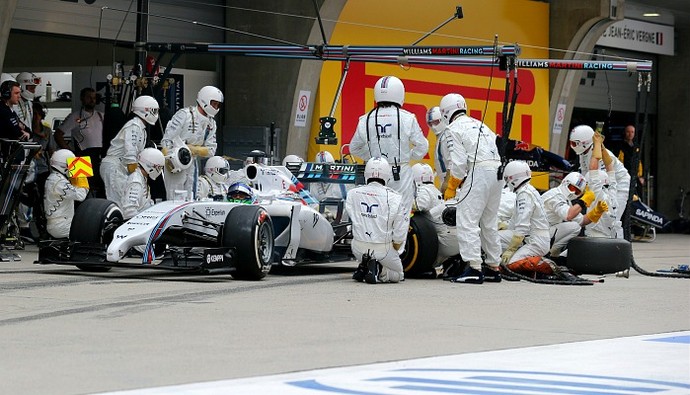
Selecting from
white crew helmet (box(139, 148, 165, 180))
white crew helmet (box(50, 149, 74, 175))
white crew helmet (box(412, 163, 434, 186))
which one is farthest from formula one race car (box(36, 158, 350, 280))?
white crew helmet (box(50, 149, 74, 175))

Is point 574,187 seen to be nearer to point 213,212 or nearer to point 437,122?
point 437,122

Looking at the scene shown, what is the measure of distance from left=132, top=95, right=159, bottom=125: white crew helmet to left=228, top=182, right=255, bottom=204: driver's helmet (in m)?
2.90

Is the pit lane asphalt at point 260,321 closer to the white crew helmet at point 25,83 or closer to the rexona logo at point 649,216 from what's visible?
the white crew helmet at point 25,83

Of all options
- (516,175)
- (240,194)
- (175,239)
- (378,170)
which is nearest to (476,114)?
(516,175)

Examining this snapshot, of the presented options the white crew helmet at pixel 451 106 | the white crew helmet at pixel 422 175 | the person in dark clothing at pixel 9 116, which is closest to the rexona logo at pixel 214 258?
the white crew helmet at pixel 451 106

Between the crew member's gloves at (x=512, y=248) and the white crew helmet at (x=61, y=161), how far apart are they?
544 cm

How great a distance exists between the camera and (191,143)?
15828 millimetres

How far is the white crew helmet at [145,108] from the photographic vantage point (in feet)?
51.8

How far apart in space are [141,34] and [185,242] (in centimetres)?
586

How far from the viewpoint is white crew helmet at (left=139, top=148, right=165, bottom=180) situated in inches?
568

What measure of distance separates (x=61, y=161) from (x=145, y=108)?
1.25m

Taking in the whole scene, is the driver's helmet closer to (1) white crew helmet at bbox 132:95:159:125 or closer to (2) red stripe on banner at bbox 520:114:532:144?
(1) white crew helmet at bbox 132:95:159:125

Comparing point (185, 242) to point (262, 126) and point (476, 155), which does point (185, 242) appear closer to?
point (476, 155)

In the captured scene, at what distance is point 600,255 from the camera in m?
14.5
